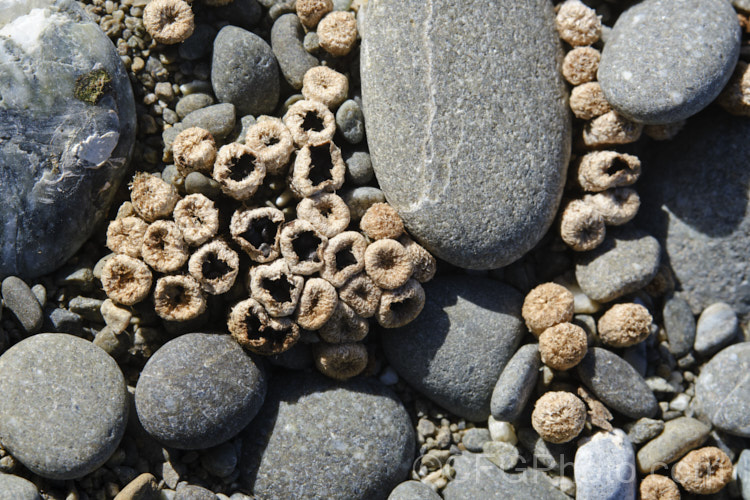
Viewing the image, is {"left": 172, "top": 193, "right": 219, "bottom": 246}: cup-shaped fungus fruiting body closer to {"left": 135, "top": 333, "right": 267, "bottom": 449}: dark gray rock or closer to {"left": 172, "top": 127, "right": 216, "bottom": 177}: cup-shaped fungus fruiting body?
{"left": 172, "top": 127, "right": 216, "bottom": 177}: cup-shaped fungus fruiting body

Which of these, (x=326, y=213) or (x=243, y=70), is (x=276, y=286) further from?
(x=243, y=70)

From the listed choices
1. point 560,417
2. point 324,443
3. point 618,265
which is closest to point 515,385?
point 560,417

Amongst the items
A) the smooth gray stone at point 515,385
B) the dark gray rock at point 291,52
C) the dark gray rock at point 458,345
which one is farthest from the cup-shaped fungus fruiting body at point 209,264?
the smooth gray stone at point 515,385

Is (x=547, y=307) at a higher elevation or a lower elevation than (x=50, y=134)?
lower

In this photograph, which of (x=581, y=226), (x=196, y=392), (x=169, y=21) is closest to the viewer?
(x=196, y=392)

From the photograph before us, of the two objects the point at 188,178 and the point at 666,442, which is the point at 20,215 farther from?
the point at 666,442

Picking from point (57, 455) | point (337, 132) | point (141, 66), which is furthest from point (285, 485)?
point (141, 66)

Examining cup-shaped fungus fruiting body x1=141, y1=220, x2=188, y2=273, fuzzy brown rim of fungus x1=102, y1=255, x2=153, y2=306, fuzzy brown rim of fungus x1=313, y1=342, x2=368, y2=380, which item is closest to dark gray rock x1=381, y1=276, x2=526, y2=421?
fuzzy brown rim of fungus x1=313, y1=342, x2=368, y2=380
